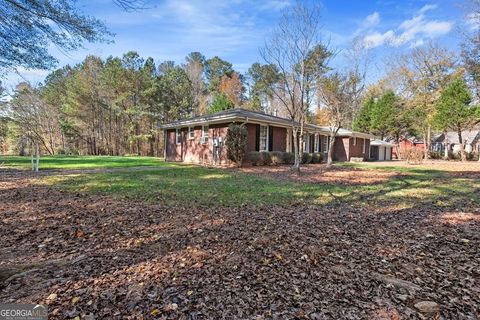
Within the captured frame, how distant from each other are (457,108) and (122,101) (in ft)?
113

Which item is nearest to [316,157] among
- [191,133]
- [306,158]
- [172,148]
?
[306,158]

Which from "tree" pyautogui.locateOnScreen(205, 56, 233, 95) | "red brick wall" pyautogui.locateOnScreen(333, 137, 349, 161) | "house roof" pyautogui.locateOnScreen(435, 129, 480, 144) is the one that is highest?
"tree" pyautogui.locateOnScreen(205, 56, 233, 95)

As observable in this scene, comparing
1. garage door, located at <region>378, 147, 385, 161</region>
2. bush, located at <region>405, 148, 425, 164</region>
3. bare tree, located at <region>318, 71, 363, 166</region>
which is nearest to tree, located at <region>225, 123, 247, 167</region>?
bare tree, located at <region>318, 71, 363, 166</region>

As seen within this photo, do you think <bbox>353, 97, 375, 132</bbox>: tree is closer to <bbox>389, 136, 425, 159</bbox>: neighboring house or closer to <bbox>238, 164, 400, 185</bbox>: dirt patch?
<bbox>389, 136, 425, 159</bbox>: neighboring house

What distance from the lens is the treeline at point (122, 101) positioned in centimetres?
2783

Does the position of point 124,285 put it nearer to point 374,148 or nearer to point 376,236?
point 376,236

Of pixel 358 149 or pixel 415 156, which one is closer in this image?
pixel 415 156

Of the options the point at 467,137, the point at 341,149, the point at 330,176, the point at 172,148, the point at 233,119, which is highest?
the point at 467,137

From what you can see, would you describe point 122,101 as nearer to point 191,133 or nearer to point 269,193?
point 191,133

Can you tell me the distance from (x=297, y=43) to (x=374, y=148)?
20981mm

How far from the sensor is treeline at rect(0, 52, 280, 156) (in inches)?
1096

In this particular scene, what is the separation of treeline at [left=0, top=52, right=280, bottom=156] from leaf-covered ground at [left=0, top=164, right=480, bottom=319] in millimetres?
23189

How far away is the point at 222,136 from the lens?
1460cm

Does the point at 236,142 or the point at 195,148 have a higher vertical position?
the point at 236,142
